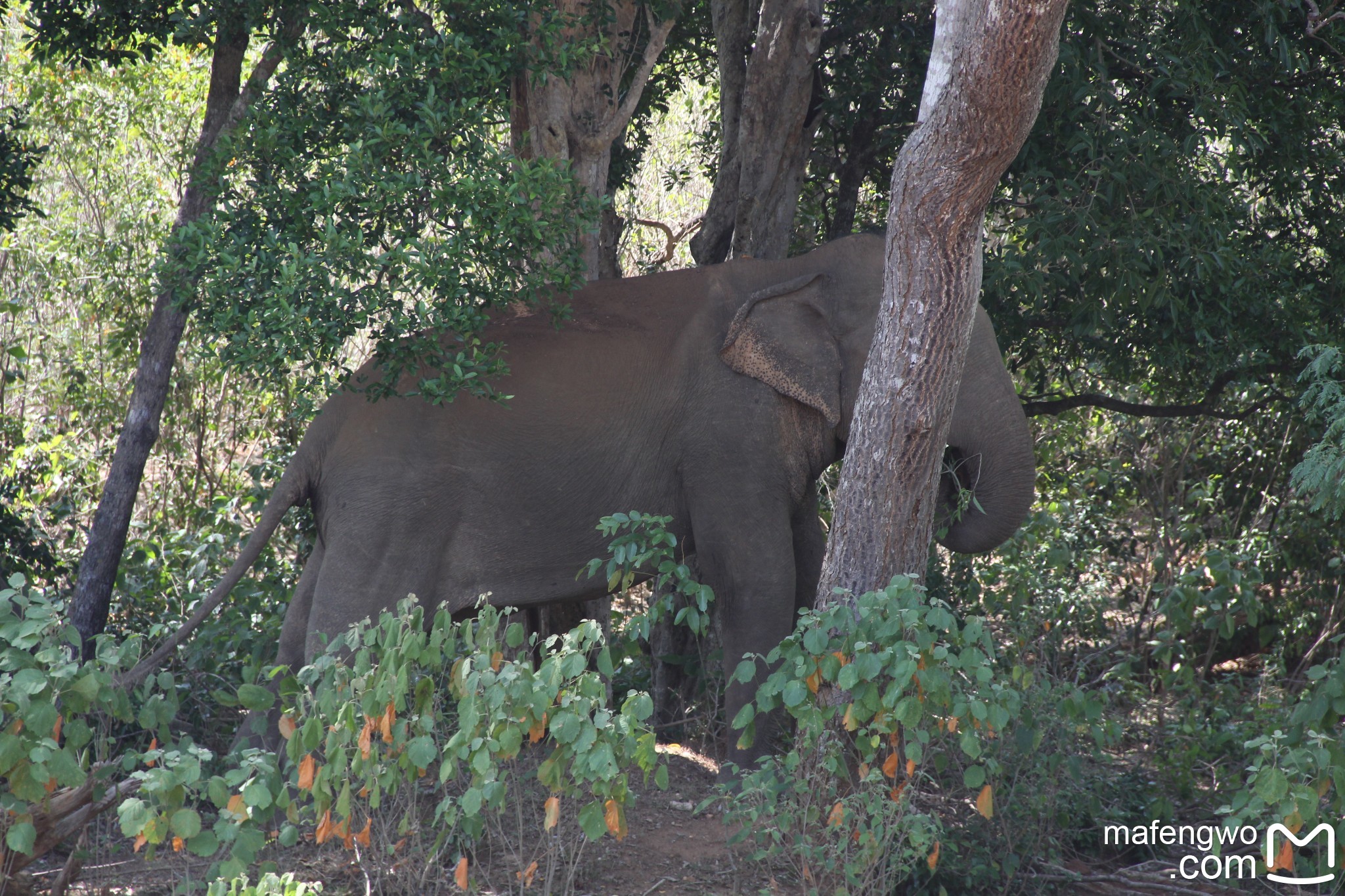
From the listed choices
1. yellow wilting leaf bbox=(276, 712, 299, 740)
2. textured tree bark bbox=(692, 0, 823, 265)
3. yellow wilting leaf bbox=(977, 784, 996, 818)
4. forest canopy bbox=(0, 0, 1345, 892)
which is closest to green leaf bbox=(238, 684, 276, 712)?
yellow wilting leaf bbox=(276, 712, 299, 740)

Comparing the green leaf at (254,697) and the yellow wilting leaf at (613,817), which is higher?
the green leaf at (254,697)

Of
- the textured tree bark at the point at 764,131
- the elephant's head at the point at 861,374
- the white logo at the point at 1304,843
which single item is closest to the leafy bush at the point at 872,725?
the white logo at the point at 1304,843

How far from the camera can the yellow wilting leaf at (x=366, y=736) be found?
4.00 meters

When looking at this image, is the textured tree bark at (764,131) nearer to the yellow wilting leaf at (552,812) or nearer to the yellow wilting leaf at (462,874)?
the yellow wilting leaf at (552,812)

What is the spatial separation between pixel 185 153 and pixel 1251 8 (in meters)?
7.82

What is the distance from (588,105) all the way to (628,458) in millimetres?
2248

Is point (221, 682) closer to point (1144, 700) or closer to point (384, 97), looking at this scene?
point (384, 97)

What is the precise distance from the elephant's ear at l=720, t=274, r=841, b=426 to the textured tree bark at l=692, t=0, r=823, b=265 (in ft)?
4.83

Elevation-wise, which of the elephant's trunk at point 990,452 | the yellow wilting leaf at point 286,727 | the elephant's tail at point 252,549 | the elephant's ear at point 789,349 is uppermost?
the elephant's ear at point 789,349

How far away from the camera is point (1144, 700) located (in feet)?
27.1

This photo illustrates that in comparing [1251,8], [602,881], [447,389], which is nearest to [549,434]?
[447,389]

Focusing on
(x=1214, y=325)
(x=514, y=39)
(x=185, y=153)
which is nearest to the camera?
(x=514, y=39)

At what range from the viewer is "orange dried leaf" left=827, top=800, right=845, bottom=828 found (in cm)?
439

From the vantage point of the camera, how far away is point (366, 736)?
13.2 feet
